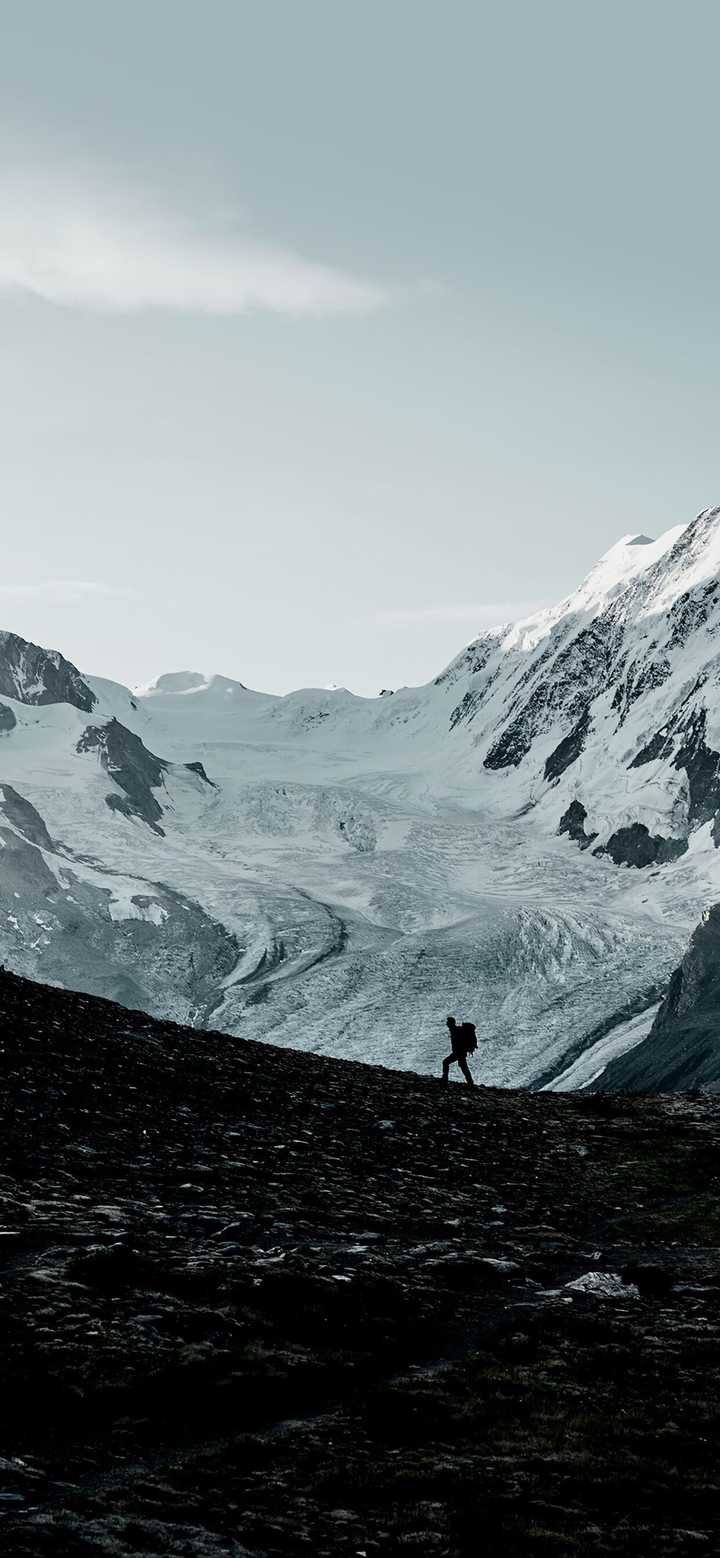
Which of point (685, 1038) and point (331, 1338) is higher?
point (685, 1038)

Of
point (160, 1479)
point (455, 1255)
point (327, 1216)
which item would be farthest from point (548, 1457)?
point (327, 1216)

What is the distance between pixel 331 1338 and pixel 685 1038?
158m

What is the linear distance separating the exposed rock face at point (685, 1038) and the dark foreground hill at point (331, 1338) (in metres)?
131

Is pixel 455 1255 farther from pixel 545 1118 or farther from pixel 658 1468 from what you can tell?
pixel 545 1118

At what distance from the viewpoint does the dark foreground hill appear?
7062 millimetres

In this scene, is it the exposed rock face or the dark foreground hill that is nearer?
the dark foreground hill

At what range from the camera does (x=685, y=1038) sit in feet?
530

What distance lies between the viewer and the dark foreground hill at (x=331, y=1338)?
706 centimetres

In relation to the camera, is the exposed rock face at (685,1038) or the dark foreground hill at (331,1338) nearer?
the dark foreground hill at (331,1338)

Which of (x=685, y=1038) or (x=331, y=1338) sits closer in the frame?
(x=331, y=1338)

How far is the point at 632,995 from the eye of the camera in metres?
166

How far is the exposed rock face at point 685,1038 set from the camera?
154000mm

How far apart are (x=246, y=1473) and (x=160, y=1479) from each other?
482 mm

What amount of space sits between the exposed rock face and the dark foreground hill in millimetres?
130914
